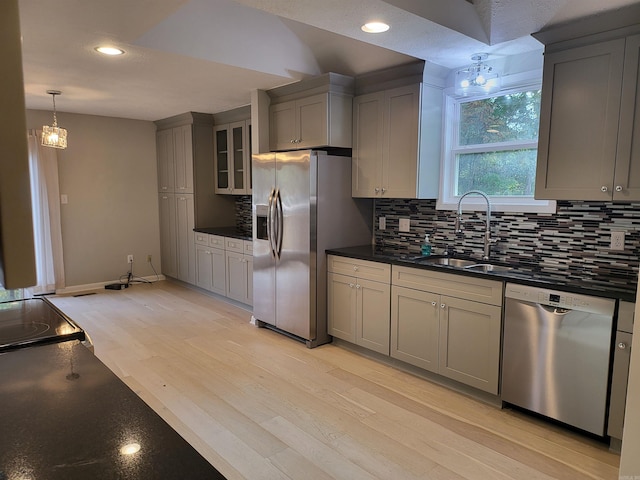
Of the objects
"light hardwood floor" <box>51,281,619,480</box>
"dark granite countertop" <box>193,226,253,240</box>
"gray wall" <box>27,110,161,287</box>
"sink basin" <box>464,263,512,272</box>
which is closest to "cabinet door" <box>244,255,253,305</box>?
"dark granite countertop" <box>193,226,253,240</box>

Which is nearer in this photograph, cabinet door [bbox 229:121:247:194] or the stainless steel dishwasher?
the stainless steel dishwasher

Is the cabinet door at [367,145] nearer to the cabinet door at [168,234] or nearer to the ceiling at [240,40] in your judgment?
the ceiling at [240,40]

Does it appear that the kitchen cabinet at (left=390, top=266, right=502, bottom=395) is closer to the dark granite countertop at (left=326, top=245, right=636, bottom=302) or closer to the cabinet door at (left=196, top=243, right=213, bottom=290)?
the dark granite countertop at (left=326, top=245, right=636, bottom=302)

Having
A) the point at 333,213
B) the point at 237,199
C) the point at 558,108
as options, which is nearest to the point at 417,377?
the point at 333,213

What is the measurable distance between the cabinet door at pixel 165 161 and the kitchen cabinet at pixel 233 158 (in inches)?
29.4

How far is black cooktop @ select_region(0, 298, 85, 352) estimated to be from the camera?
1.70 meters

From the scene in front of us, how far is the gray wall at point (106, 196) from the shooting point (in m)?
5.77

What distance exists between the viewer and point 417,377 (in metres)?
3.34

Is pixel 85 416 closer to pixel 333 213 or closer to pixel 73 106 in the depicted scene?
pixel 333 213

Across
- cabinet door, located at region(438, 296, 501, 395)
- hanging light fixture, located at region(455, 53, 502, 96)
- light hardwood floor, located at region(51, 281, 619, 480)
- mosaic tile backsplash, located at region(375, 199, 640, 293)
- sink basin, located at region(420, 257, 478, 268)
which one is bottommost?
light hardwood floor, located at region(51, 281, 619, 480)

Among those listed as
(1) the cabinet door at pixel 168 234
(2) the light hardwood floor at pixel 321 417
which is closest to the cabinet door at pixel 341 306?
(2) the light hardwood floor at pixel 321 417

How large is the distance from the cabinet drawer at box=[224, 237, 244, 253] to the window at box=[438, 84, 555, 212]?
231 centimetres

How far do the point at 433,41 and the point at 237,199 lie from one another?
3.85m

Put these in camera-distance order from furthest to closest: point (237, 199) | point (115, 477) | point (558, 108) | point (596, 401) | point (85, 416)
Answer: point (237, 199) → point (558, 108) → point (596, 401) → point (85, 416) → point (115, 477)
